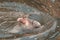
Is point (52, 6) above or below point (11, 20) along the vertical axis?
above

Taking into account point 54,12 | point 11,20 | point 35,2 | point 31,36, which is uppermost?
point 35,2

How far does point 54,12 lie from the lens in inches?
70.5

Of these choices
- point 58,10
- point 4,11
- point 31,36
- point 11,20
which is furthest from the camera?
point 58,10

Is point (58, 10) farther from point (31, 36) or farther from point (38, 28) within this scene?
point (31, 36)

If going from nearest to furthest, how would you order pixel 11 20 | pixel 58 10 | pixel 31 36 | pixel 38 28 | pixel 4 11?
pixel 31 36 < pixel 38 28 < pixel 11 20 < pixel 4 11 < pixel 58 10

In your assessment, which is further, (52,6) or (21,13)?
(52,6)

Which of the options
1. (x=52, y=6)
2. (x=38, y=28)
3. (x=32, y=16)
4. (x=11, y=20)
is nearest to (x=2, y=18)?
(x=11, y=20)

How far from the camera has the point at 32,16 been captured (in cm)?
160

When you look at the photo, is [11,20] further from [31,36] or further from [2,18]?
[31,36]

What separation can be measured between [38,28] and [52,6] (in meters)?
0.49

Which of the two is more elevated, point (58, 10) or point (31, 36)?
point (58, 10)

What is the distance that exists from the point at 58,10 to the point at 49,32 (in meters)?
0.60

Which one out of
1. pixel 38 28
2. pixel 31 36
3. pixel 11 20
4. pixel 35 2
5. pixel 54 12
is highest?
pixel 35 2

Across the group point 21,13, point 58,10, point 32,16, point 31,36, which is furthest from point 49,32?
point 58,10
